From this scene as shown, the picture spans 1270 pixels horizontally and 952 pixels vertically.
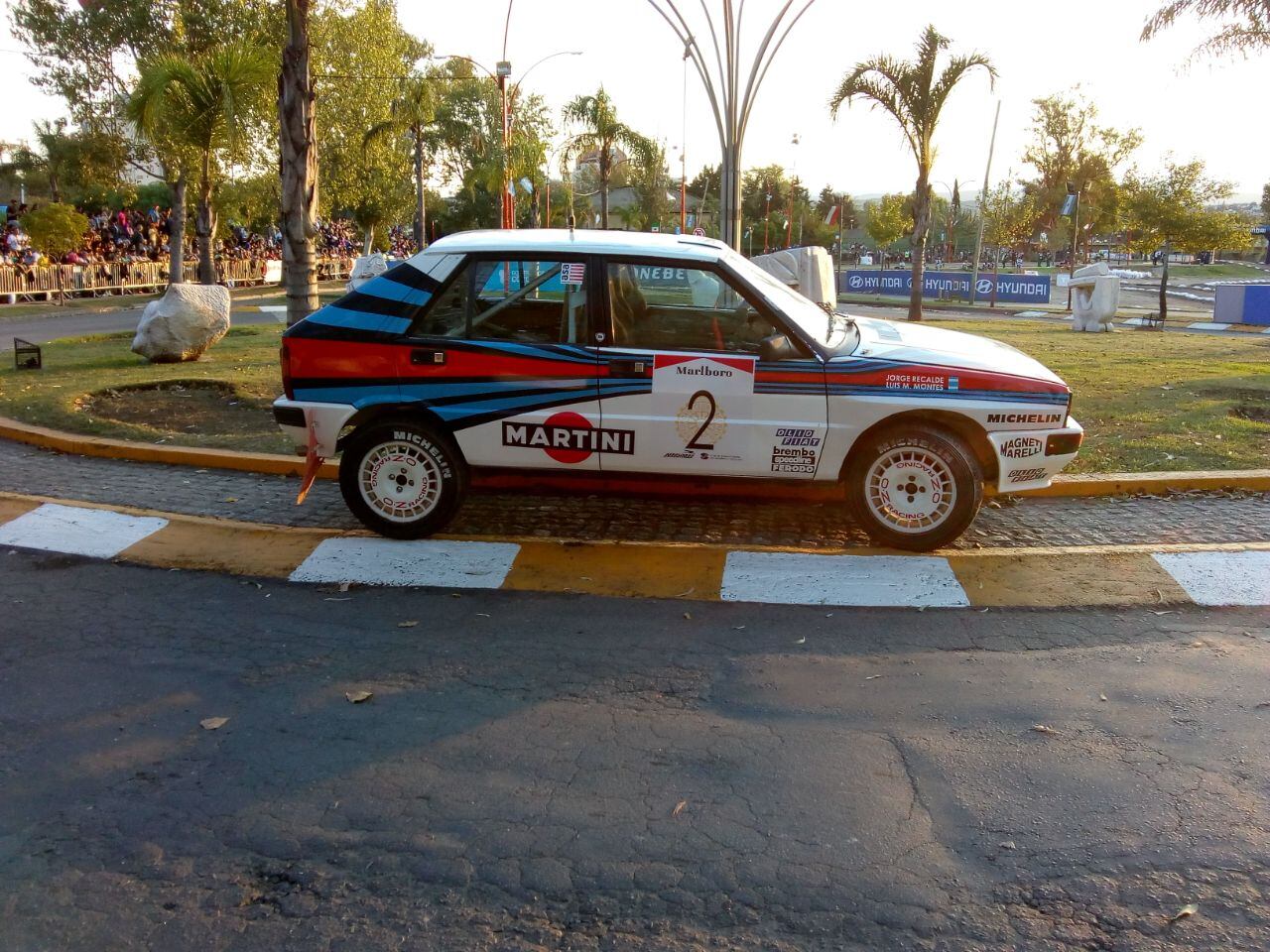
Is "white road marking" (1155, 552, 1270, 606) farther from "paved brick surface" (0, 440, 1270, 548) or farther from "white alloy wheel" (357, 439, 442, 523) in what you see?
"white alloy wheel" (357, 439, 442, 523)

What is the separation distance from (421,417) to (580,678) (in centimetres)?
219

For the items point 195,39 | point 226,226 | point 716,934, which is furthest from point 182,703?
point 226,226

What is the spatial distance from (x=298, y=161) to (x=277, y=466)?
4.43 metres

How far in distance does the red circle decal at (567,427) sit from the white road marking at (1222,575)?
3.19 m

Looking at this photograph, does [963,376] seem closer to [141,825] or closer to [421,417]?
[421,417]

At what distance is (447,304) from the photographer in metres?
5.74

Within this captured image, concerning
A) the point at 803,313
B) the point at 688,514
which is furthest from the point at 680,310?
the point at 688,514

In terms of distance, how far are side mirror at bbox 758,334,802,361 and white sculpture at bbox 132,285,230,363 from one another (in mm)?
9085

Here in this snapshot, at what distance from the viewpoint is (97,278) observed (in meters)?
30.6

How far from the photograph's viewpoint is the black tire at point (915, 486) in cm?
550

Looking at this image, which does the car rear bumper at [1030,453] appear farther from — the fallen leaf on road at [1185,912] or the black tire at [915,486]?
the fallen leaf on road at [1185,912]

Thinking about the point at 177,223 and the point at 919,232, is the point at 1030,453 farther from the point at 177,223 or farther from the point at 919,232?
the point at 177,223

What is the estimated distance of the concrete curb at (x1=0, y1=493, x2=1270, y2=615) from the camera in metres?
5.15

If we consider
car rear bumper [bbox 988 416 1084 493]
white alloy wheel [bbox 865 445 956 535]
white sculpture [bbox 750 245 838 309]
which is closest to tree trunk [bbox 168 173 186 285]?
white sculpture [bbox 750 245 838 309]
